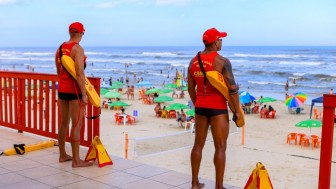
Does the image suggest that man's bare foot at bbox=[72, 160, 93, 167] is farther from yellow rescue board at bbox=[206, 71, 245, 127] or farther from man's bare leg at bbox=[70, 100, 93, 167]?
yellow rescue board at bbox=[206, 71, 245, 127]

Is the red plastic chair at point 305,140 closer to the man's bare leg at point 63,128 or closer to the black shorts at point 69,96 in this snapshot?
the man's bare leg at point 63,128

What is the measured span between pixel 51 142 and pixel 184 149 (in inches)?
237

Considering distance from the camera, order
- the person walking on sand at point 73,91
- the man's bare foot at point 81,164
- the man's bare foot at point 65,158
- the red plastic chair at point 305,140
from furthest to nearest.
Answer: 1. the red plastic chair at point 305,140
2. the man's bare foot at point 65,158
3. the man's bare foot at point 81,164
4. the person walking on sand at point 73,91

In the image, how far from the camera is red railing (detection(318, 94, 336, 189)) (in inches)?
145

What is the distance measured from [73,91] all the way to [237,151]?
8.04m

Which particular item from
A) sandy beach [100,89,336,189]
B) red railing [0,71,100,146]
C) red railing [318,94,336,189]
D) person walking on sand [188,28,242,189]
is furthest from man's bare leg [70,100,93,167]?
sandy beach [100,89,336,189]

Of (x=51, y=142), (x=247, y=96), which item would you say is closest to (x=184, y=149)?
(x=51, y=142)

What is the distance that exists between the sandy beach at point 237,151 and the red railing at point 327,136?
476 cm

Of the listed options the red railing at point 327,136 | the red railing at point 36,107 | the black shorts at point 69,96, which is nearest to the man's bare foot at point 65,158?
the red railing at point 36,107

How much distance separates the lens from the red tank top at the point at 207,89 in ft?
12.2

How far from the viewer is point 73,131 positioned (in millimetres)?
4887

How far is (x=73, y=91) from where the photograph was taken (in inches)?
188

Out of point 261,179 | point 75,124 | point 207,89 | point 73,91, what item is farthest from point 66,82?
point 261,179

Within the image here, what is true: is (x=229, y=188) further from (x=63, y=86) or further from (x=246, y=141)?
(x=246, y=141)
